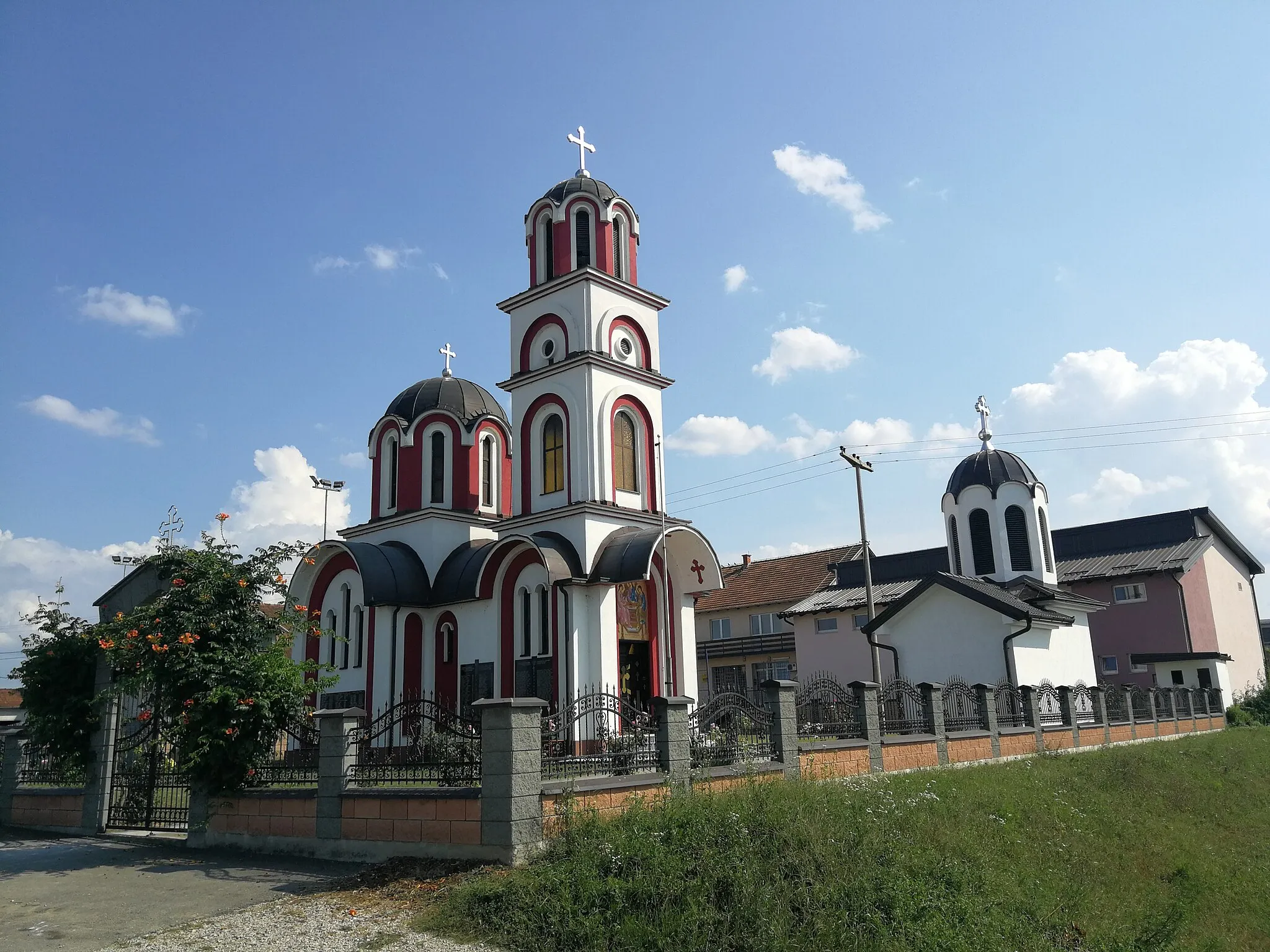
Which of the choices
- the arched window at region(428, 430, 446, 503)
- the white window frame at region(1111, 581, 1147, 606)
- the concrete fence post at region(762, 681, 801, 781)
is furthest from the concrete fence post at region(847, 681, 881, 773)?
the white window frame at region(1111, 581, 1147, 606)

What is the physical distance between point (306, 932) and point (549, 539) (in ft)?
41.7

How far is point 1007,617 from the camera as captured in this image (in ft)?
75.3

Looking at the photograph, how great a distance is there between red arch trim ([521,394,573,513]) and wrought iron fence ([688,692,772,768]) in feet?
33.2

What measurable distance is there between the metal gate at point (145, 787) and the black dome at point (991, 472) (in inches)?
928

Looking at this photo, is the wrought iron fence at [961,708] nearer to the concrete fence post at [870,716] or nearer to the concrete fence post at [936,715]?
the concrete fence post at [936,715]

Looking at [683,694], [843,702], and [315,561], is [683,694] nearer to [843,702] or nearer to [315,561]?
[843,702]

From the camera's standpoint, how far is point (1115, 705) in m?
23.7

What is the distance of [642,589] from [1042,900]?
12.5 metres

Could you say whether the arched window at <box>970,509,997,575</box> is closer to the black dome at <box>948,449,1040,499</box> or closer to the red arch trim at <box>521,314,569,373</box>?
the black dome at <box>948,449,1040,499</box>

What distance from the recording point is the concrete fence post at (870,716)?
1461 cm

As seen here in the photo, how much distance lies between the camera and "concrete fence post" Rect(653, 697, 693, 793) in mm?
10820

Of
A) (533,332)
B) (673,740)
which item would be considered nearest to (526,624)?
(533,332)

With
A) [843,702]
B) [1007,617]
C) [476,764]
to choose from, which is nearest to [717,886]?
[476,764]

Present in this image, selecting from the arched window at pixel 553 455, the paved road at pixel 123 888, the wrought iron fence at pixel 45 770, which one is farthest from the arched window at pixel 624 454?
the paved road at pixel 123 888
